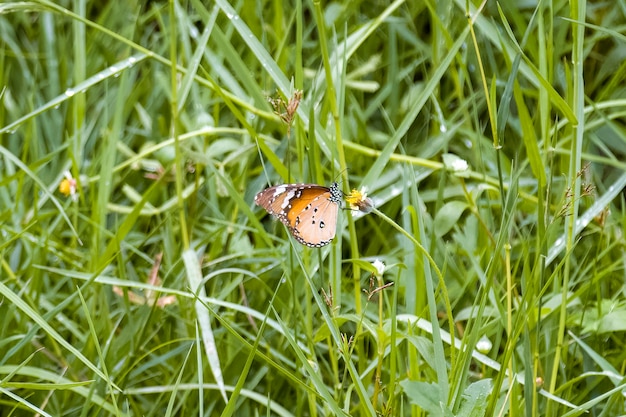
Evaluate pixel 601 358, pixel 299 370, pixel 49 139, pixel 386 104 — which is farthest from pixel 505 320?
pixel 49 139

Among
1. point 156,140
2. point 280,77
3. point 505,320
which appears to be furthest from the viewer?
point 156,140

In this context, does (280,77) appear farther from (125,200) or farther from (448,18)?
(125,200)

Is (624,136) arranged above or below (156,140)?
above

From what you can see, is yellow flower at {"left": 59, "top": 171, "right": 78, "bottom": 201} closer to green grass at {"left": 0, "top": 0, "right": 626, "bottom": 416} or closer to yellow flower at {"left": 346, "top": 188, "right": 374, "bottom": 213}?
green grass at {"left": 0, "top": 0, "right": 626, "bottom": 416}

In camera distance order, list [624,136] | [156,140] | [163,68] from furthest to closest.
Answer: [163,68], [156,140], [624,136]

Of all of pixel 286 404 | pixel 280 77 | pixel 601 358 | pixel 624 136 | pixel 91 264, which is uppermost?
pixel 280 77

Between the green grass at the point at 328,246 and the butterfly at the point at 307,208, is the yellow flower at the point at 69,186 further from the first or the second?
the butterfly at the point at 307,208
